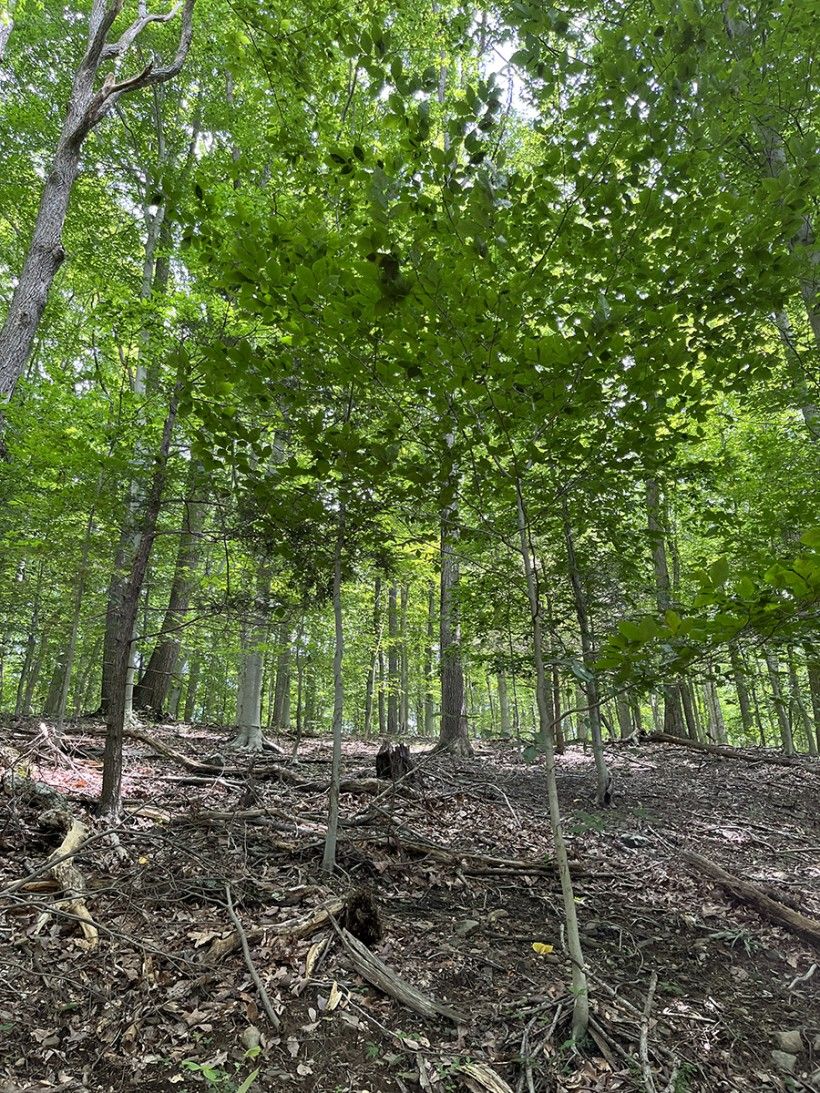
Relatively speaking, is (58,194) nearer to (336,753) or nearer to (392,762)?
(336,753)

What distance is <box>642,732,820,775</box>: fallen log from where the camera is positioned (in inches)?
348

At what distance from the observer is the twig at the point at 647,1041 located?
2081 millimetres

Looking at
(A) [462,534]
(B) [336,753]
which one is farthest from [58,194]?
(B) [336,753]

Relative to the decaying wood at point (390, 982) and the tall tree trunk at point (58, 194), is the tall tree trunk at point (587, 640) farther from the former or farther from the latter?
the tall tree trunk at point (58, 194)

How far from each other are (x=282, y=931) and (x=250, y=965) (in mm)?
353

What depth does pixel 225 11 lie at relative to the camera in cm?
808

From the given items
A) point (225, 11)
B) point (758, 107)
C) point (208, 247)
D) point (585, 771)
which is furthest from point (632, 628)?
point (225, 11)

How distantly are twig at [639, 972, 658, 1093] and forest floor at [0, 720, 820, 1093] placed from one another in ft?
0.07

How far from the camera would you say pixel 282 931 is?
3027 millimetres

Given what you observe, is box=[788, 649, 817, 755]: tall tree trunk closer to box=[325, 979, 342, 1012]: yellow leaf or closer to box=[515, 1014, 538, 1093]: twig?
box=[515, 1014, 538, 1093]: twig

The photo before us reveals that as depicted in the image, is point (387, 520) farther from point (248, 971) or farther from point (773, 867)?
point (773, 867)

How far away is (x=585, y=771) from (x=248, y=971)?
20.7 feet

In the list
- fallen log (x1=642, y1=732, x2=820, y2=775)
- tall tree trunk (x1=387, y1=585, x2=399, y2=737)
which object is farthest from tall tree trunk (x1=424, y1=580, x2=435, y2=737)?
fallen log (x1=642, y1=732, x2=820, y2=775)

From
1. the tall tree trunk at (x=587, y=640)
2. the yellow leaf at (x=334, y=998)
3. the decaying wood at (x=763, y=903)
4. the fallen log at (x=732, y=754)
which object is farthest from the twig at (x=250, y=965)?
the fallen log at (x=732, y=754)
